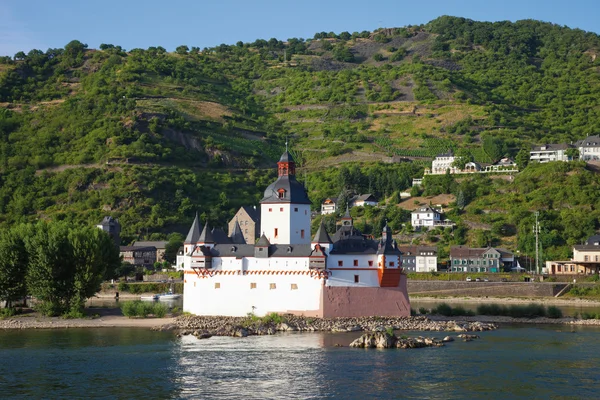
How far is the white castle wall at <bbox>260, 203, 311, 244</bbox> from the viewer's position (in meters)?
68.6

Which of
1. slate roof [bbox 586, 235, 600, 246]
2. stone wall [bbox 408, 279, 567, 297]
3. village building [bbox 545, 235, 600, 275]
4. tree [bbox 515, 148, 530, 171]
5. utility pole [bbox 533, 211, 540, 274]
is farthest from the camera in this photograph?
tree [bbox 515, 148, 530, 171]

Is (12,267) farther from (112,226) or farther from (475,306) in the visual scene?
(112,226)

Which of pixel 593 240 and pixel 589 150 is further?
pixel 589 150

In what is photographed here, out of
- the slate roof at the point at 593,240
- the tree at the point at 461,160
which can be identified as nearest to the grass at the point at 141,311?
the slate roof at the point at 593,240

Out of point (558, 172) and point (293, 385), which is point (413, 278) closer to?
point (558, 172)

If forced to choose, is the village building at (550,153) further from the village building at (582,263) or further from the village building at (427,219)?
the village building at (582,263)

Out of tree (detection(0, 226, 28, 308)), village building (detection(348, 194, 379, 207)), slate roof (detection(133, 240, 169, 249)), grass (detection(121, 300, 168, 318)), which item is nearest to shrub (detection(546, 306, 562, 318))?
grass (detection(121, 300, 168, 318))

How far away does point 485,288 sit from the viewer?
9281cm

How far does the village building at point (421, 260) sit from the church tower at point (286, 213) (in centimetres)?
3693

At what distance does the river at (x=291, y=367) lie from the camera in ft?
140

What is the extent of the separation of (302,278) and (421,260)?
43.3m

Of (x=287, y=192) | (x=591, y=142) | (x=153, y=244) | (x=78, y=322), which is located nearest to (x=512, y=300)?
(x=287, y=192)

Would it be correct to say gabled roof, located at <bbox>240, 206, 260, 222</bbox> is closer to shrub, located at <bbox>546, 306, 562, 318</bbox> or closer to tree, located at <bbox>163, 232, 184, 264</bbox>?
tree, located at <bbox>163, 232, 184, 264</bbox>

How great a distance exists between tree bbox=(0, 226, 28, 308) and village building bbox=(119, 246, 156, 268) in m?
40.1
